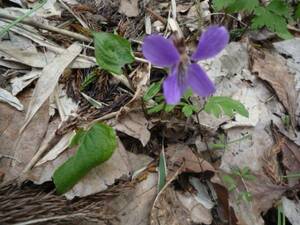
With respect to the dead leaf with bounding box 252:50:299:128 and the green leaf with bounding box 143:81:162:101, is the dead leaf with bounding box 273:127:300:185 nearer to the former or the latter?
the dead leaf with bounding box 252:50:299:128

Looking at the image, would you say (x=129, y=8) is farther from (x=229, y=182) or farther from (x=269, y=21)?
(x=229, y=182)

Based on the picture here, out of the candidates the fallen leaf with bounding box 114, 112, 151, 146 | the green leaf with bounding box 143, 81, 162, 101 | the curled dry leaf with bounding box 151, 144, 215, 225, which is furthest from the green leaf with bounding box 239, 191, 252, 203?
the green leaf with bounding box 143, 81, 162, 101

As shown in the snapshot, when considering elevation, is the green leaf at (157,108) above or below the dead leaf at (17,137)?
above

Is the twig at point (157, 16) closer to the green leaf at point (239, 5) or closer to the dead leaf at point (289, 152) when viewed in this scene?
the green leaf at point (239, 5)

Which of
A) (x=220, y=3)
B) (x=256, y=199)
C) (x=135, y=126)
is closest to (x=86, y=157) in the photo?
(x=135, y=126)

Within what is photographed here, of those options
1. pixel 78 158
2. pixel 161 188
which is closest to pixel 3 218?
pixel 78 158

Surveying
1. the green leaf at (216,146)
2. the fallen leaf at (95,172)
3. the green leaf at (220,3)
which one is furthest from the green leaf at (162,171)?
the green leaf at (220,3)

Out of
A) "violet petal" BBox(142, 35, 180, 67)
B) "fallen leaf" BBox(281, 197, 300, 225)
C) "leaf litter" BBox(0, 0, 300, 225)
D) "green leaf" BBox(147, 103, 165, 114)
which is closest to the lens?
"violet petal" BBox(142, 35, 180, 67)
